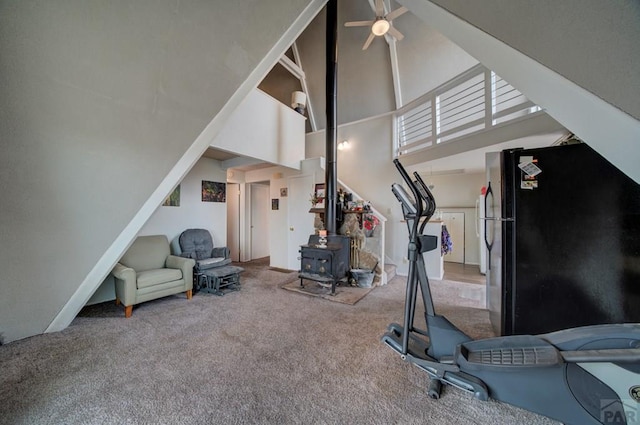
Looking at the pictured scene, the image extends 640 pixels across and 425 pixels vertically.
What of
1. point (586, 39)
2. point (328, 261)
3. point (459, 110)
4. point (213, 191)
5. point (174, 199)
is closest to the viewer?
point (586, 39)

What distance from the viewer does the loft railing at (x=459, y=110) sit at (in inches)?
118

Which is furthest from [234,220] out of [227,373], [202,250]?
[227,373]

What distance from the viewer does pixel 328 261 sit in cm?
354

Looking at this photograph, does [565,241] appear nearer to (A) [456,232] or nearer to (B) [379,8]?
(B) [379,8]

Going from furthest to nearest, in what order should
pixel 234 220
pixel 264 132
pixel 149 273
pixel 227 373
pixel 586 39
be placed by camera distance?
1. pixel 234 220
2. pixel 264 132
3. pixel 149 273
4. pixel 227 373
5. pixel 586 39

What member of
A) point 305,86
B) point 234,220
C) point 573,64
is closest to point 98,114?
point 573,64

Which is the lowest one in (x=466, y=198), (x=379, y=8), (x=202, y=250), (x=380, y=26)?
(x=202, y=250)

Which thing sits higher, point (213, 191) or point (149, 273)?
point (213, 191)

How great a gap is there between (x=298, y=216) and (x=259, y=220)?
5.84 ft

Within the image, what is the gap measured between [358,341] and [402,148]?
3.80 meters

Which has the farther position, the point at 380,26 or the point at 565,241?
the point at 380,26

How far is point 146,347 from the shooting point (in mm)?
2055

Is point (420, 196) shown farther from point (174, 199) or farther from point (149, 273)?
point (174, 199)

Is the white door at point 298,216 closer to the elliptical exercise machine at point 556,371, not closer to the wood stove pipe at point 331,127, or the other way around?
the wood stove pipe at point 331,127
